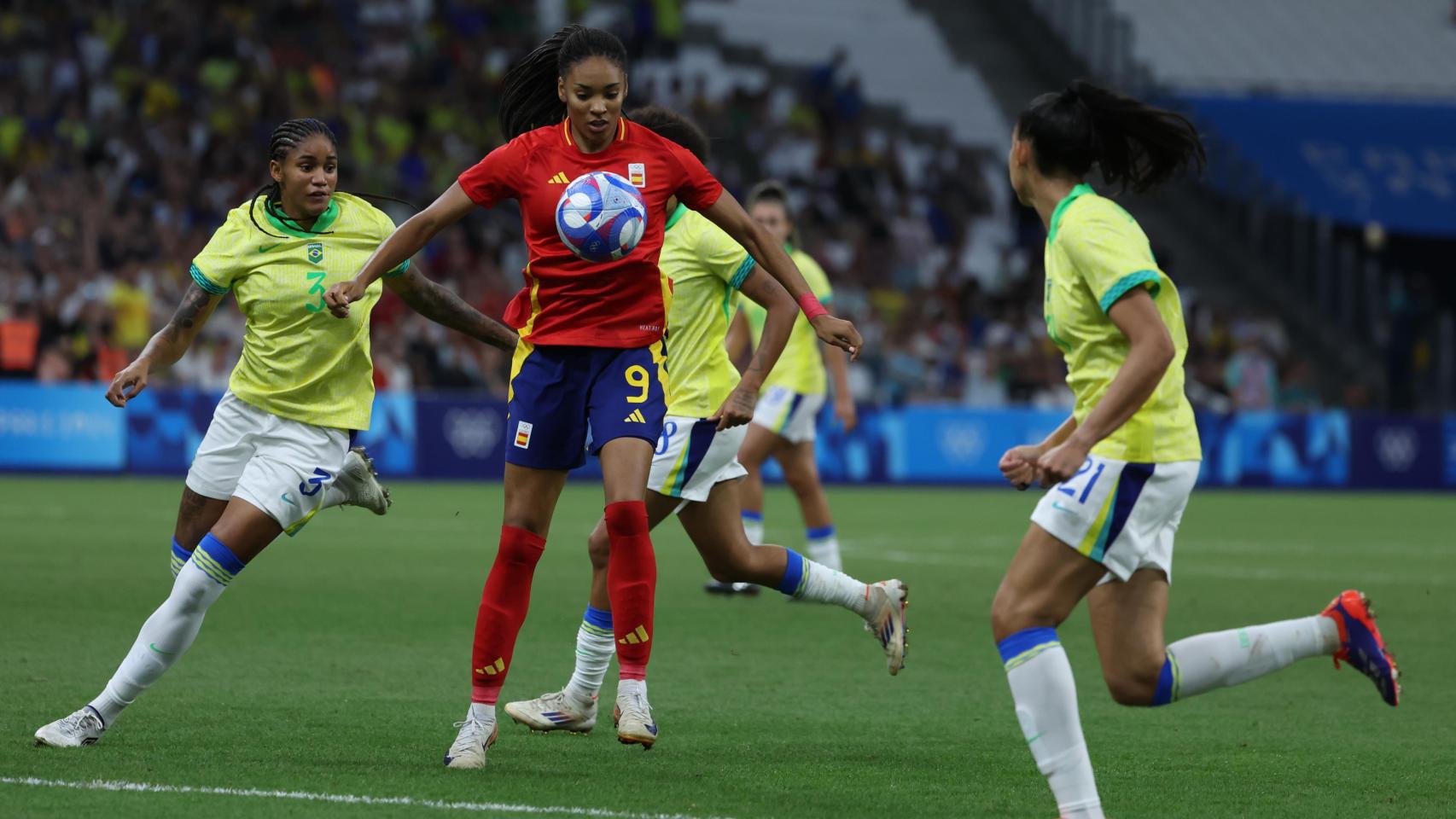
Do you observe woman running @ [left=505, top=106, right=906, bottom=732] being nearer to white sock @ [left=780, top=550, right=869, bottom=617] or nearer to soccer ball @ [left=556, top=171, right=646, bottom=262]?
white sock @ [left=780, top=550, right=869, bottom=617]

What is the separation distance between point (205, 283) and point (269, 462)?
0.70 meters

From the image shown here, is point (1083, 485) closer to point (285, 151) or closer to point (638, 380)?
point (638, 380)

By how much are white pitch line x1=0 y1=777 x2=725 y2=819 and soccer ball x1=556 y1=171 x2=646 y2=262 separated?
182cm

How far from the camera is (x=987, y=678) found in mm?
8703

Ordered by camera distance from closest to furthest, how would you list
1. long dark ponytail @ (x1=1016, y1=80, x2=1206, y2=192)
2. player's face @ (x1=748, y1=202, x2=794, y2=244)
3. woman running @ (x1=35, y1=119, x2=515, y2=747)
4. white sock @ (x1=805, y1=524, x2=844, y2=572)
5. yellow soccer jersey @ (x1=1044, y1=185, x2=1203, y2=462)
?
yellow soccer jersey @ (x1=1044, y1=185, x2=1203, y2=462) < long dark ponytail @ (x1=1016, y1=80, x2=1206, y2=192) < woman running @ (x1=35, y1=119, x2=515, y2=747) < player's face @ (x1=748, y1=202, x2=794, y2=244) < white sock @ (x1=805, y1=524, x2=844, y2=572)

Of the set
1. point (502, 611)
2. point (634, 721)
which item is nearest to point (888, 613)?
point (634, 721)

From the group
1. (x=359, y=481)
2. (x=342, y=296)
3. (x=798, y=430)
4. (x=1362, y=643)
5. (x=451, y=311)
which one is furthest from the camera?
(x=798, y=430)

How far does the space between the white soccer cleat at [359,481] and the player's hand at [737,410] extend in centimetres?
133

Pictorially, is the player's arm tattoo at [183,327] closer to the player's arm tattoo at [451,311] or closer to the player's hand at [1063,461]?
the player's arm tattoo at [451,311]

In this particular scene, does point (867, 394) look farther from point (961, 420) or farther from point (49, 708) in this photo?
point (49, 708)

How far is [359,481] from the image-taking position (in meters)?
7.17

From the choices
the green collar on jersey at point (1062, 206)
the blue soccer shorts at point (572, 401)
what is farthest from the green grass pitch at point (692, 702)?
the green collar on jersey at point (1062, 206)

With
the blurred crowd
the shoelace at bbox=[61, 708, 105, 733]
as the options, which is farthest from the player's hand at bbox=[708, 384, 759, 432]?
the blurred crowd

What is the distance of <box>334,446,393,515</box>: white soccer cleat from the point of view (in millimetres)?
7125
